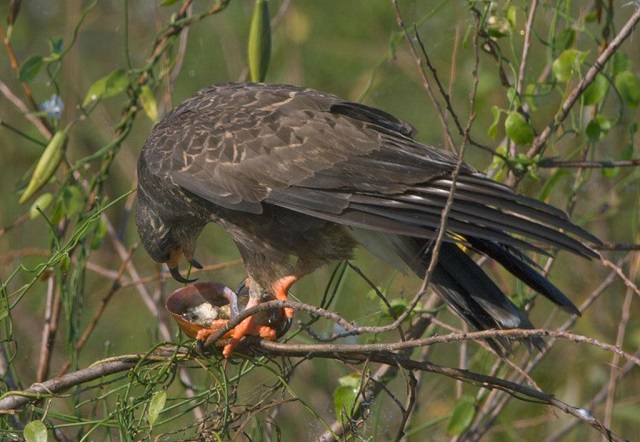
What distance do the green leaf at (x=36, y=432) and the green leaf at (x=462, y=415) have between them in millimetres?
1758

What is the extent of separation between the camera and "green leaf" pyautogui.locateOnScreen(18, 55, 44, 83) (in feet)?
13.0

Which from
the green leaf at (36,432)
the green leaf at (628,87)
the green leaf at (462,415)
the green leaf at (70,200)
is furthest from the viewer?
the green leaf at (70,200)

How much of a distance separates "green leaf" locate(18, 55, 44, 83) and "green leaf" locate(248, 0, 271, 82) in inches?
34.2

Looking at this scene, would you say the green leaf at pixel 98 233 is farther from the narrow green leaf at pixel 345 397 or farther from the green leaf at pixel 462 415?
the green leaf at pixel 462 415

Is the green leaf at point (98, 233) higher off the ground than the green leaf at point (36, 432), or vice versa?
the green leaf at point (36, 432)

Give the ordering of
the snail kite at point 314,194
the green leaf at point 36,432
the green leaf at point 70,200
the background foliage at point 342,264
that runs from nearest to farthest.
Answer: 1. the green leaf at point 36,432
2. the background foliage at point 342,264
3. the snail kite at point 314,194
4. the green leaf at point 70,200

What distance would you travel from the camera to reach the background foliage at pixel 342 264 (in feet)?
10.3

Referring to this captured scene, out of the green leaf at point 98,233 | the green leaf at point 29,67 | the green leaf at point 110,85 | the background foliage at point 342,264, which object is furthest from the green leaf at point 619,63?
the green leaf at point 29,67

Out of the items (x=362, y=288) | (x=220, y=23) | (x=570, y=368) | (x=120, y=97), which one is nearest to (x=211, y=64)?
(x=220, y=23)

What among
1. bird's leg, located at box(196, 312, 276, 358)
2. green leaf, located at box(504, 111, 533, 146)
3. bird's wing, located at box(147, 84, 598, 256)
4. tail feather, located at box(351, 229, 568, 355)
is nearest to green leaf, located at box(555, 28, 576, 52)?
green leaf, located at box(504, 111, 533, 146)

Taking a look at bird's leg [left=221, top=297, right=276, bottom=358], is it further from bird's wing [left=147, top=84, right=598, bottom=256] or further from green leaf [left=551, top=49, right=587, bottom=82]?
green leaf [left=551, top=49, right=587, bottom=82]

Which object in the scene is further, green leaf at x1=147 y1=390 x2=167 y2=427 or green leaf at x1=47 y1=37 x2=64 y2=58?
green leaf at x1=47 y1=37 x2=64 y2=58

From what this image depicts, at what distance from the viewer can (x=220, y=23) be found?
6754 mm

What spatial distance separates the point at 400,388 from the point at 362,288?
69 centimetres
